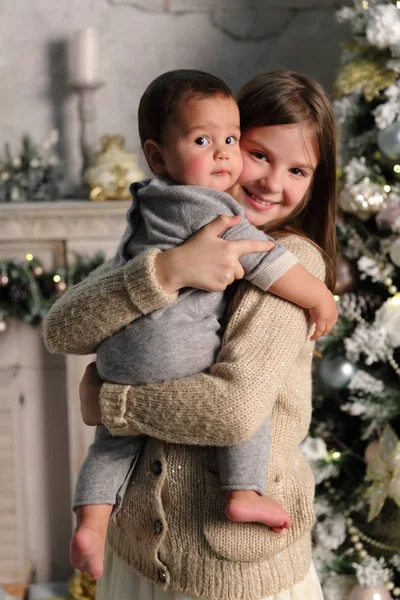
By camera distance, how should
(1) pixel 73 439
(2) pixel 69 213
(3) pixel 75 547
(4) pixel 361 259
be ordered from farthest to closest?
(1) pixel 73 439, (2) pixel 69 213, (4) pixel 361 259, (3) pixel 75 547

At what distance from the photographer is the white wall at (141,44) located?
2.57m

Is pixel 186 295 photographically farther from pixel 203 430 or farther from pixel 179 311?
pixel 203 430

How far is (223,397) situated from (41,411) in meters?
1.81

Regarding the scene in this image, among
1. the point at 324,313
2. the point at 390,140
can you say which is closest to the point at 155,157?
the point at 324,313

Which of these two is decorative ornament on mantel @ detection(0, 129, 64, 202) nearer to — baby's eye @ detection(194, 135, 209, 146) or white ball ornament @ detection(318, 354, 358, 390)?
white ball ornament @ detection(318, 354, 358, 390)

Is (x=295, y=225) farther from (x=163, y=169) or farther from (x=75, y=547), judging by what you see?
(x=75, y=547)

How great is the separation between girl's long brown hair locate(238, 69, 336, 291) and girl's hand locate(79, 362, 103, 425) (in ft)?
1.23

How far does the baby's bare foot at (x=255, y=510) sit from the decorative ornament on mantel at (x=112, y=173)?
1.55 m

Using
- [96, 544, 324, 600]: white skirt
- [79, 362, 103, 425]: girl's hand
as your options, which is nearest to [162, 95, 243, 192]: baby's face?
[79, 362, 103, 425]: girl's hand

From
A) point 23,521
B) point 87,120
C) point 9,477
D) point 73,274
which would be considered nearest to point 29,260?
point 73,274

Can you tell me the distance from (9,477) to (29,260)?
809 millimetres

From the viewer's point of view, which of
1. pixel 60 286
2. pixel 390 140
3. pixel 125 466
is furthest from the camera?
pixel 60 286

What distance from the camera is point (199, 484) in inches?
40.7

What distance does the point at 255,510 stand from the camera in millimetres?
969
